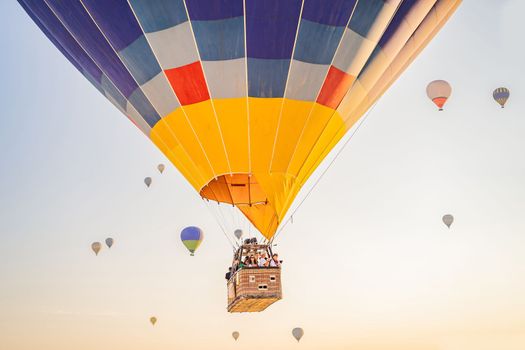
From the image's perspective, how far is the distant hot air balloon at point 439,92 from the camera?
13859 mm

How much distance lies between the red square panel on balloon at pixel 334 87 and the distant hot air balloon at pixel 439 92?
5247 mm

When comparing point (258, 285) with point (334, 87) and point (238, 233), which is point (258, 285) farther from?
point (334, 87)

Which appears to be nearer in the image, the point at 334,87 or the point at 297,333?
the point at 334,87

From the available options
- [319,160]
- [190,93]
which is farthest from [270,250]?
[190,93]

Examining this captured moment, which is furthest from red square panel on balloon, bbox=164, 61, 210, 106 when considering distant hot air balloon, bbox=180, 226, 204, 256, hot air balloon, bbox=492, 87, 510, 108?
hot air balloon, bbox=492, 87, 510, 108

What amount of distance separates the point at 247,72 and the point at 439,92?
631 centimetres

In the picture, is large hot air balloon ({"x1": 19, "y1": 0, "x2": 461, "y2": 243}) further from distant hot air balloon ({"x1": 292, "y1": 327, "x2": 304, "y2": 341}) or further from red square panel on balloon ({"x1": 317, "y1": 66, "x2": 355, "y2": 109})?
distant hot air balloon ({"x1": 292, "y1": 327, "x2": 304, "y2": 341})

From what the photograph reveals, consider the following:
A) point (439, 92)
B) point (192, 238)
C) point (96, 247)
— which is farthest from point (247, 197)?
point (96, 247)

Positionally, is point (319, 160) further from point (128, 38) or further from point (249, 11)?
point (128, 38)

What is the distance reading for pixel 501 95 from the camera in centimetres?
1481

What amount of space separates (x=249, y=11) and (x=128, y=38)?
1503mm

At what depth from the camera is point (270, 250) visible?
8930mm

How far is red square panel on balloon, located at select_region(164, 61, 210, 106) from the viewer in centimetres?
870

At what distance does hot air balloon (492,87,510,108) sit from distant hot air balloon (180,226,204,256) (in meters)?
6.36
